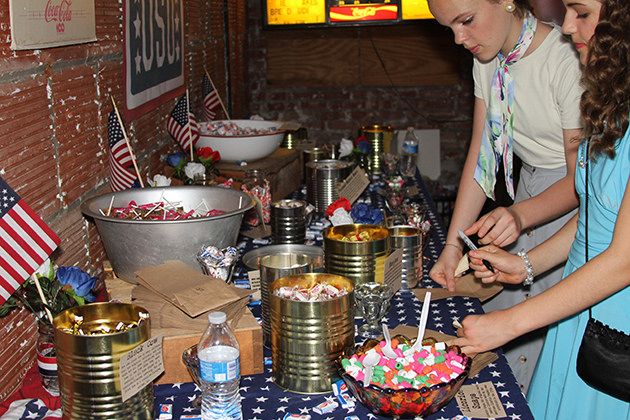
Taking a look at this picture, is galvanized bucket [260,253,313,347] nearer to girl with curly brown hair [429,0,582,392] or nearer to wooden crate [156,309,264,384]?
wooden crate [156,309,264,384]

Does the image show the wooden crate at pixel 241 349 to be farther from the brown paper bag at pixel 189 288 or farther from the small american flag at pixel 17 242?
the small american flag at pixel 17 242

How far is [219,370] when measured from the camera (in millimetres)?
1340

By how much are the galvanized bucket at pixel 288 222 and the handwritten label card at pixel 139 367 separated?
105 cm

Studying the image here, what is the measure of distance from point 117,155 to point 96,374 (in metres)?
1.12

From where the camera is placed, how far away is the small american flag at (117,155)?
7.50 ft

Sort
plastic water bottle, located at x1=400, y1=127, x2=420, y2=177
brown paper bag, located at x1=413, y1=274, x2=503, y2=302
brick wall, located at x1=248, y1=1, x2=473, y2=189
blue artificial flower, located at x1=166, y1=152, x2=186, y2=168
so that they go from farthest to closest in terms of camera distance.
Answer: brick wall, located at x1=248, y1=1, x2=473, y2=189
plastic water bottle, located at x1=400, y1=127, x2=420, y2=177
blue artificial flower, located at x1=166, y1=152, x2=186, y2=168
brown paper bag, located at x1=413, y1=274, x2=503, y2=302

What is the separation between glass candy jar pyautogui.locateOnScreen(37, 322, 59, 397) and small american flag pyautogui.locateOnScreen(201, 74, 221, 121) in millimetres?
2349

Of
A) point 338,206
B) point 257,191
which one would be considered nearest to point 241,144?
point 257,191

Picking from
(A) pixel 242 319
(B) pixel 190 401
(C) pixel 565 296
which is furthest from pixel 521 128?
(B) pixel 190 401

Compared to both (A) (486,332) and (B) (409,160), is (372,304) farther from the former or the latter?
(B) (409,160)

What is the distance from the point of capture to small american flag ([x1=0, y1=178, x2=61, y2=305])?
1487 mm

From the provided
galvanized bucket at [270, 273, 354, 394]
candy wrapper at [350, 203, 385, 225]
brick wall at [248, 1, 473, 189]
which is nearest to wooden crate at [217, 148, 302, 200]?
candy wrapper at [350, 203, 385, 225]

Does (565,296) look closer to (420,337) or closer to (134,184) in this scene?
(420,337)

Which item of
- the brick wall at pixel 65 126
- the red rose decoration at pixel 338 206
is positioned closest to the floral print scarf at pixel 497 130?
the red rose decoration at pixel 338 206
